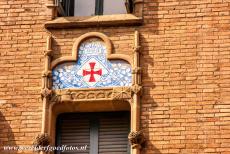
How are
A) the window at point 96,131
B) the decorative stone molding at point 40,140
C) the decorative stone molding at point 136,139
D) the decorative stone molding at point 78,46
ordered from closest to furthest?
1. the decorative stone molding at point 136,139
2. the decorative stone molding at point 40,140
3. the window at point 96,131
4. the decorative stone molding at point 78,46

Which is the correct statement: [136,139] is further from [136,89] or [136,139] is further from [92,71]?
[92,71]

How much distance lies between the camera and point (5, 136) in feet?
44.4

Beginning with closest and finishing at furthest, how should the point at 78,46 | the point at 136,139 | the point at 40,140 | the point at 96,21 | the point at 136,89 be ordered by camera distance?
the point at 136,139
the point at 40,140
the point at 136,89
the point at 78,46
the point at 96,21

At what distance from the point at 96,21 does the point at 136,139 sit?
2.29 metres

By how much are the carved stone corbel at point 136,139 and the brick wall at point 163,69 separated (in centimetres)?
12

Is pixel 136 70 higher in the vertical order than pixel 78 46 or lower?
lower

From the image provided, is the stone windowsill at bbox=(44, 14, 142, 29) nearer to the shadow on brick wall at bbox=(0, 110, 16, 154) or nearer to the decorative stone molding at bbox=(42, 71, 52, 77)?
the decorative stone molding at bbox=(42, 71, 52, 77)

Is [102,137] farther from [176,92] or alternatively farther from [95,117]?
[176,92]

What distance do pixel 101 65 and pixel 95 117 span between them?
86cm

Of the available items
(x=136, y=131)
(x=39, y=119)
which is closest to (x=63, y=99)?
(x=39, y=119)

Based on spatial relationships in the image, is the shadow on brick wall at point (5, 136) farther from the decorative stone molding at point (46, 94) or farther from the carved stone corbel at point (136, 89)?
the carved stone corbel at point (136, 89)

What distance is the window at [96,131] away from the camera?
1364cm

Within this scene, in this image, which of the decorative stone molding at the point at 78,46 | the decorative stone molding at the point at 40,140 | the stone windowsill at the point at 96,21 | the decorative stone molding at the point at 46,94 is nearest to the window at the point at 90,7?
the stone windowsill at the point at 96,21

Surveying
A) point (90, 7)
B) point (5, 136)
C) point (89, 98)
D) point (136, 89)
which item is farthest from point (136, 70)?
point (5, 136)
